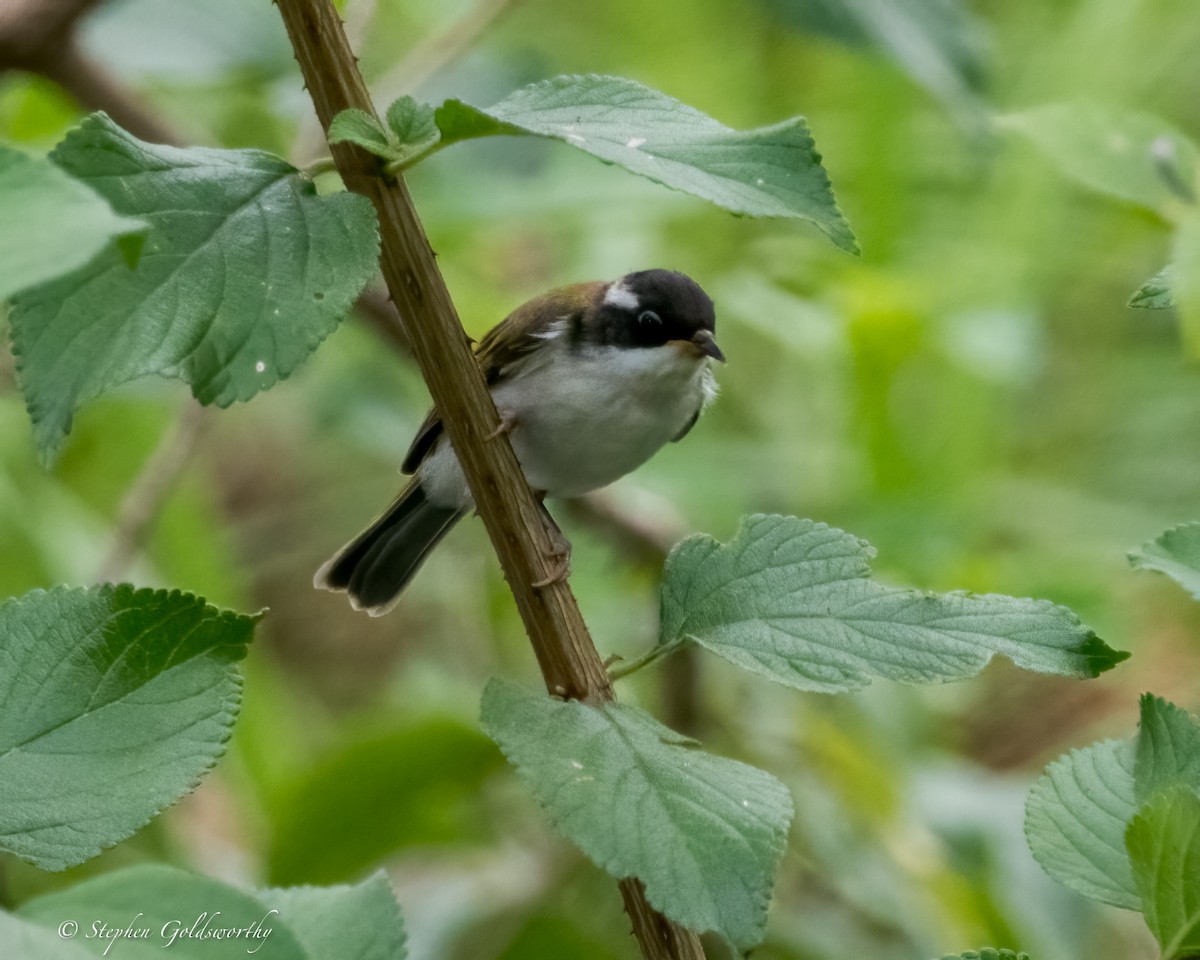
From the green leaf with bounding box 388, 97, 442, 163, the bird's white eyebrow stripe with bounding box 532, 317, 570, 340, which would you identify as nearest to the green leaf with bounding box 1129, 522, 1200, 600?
the green leaf with bounding box 388, 97, 442, 163

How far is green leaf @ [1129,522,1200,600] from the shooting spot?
1.20m

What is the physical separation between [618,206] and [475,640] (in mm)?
1766

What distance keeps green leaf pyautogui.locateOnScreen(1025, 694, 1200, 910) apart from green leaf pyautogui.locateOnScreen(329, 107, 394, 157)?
788 mm

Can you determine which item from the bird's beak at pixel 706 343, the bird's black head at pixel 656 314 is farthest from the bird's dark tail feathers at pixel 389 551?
the bird's beak at pixel 706 343

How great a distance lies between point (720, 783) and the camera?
109 centimetres

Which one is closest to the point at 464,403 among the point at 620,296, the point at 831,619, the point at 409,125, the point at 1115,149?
the point at 409,125

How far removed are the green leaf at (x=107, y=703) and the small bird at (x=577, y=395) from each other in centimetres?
155

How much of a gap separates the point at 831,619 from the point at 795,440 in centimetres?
270

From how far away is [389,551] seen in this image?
10.1 feet

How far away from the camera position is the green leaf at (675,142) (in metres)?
1.02

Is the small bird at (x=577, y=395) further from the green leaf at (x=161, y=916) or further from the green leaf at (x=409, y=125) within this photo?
the green leaf at (x=161, y=916)

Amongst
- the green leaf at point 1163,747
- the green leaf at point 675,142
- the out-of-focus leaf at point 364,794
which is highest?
the green leaf at point 675,142

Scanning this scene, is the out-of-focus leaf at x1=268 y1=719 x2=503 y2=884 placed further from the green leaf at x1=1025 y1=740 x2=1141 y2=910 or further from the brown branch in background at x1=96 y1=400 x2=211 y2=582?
the green leaf at x1=1025 y1=740 x2=1141 y2=910

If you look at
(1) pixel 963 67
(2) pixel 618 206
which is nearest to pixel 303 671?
(2) pixel 618 206
